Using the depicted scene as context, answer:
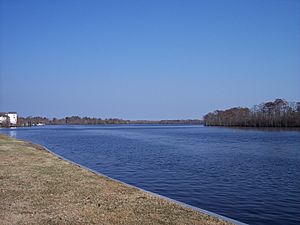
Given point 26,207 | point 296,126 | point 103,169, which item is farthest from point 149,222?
point 296,126

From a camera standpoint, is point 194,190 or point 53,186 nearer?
point 53,186

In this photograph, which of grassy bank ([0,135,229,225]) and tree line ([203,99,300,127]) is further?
tree line ([203,99,300,127])

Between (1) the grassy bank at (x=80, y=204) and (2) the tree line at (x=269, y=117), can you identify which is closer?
(1) the grassy bank at (x=80, y=204)

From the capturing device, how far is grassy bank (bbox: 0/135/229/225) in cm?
971

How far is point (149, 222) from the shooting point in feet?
31.1

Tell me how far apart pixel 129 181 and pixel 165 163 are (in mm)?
8583

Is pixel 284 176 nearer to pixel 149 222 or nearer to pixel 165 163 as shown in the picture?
pixel 165 163

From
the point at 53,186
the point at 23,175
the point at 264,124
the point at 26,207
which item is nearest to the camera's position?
the point at 26,207

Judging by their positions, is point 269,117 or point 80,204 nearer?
point 80,204

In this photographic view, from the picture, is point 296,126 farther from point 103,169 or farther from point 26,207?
point 26,207

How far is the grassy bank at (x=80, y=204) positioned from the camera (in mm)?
9710

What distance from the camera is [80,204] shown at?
11438mm

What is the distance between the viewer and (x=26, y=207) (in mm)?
10891

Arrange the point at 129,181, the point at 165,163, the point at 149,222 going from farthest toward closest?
the point at 165,163 → the point at 129,181 → the point at 149,222
